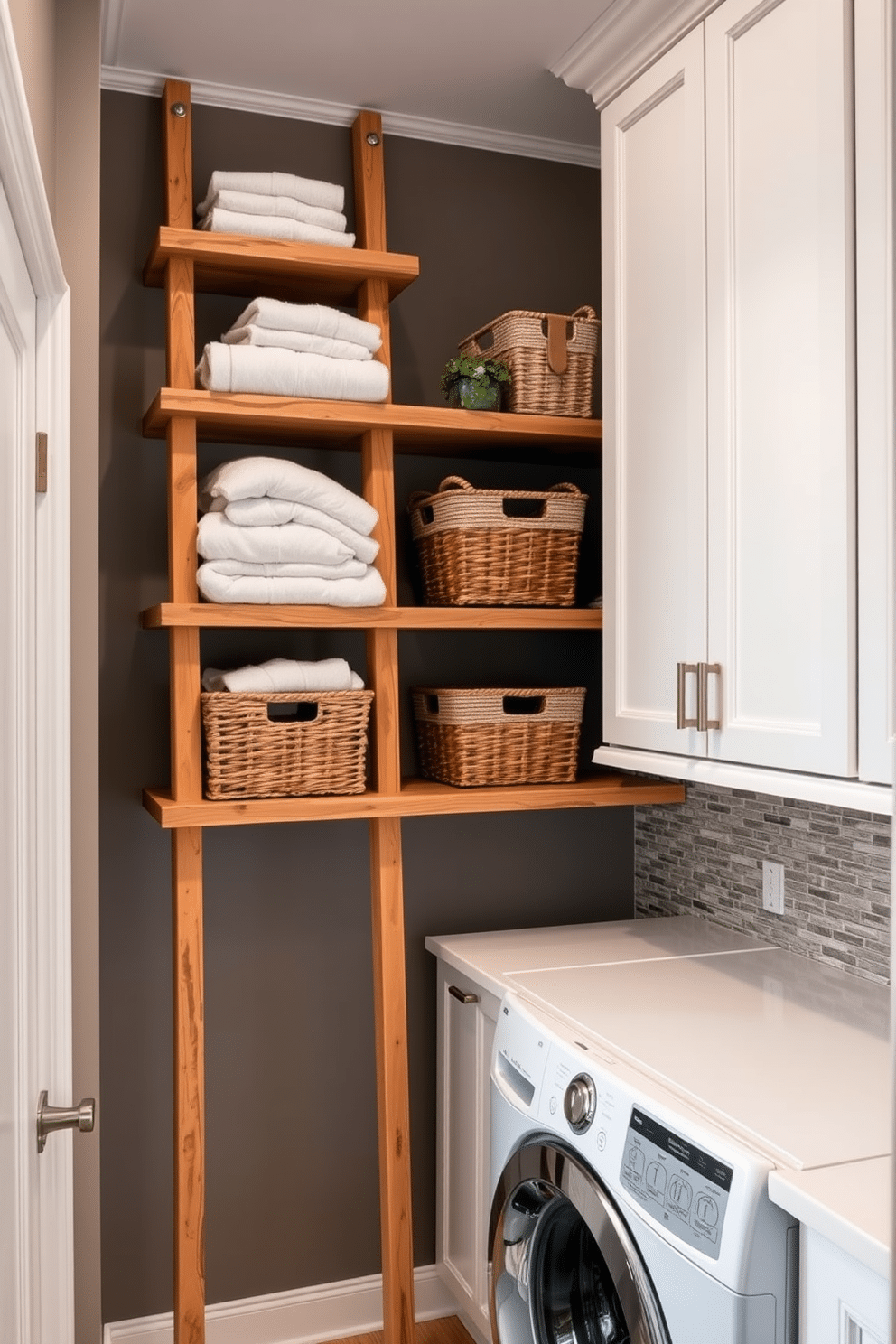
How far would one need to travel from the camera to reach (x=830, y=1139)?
137cm

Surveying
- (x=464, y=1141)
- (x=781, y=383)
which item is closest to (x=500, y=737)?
(x=464, y=1141)

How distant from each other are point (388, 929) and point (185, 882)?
400mm

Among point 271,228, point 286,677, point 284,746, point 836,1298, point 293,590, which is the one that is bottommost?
point 836,1298

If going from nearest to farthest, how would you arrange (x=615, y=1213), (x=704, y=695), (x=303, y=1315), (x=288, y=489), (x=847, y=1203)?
(x=847, y=1203)
(x=615, y=1213)
(x=704, y=695)
(x=288, y=489)
(x=303, y=1315)

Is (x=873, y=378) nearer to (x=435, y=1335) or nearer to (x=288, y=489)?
(x=288, y=489)

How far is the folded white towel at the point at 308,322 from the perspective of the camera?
6.79 feet

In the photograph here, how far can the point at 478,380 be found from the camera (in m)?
2.29

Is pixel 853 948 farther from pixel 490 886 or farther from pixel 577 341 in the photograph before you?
pixel 577 341

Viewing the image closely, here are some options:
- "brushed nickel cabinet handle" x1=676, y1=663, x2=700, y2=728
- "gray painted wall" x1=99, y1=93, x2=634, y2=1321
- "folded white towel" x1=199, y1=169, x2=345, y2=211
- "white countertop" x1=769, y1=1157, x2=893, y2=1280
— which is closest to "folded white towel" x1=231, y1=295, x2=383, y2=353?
"folded white towel" x1=199, y1=169, x2=345, y2=211

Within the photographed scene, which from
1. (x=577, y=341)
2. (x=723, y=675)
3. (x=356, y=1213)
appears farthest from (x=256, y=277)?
(x=356, y=1213)

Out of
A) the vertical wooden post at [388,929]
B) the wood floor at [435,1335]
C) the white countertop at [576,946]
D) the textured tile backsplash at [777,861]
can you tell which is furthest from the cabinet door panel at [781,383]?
the wood floor at [435,1335]

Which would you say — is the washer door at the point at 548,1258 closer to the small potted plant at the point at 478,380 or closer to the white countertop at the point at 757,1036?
the white countertop at the point at 757,1036

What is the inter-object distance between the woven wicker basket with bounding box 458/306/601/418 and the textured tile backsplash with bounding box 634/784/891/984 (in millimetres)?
860

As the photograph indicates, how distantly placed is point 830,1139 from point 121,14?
2.15 metres
